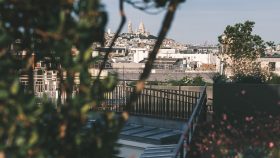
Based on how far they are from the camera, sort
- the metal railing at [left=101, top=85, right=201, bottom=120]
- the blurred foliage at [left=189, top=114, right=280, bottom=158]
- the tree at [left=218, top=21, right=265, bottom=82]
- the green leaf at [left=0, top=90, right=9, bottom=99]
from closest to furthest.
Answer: the green leaf at [left=0, top=90, right=9, bottom=99]
the blurred foliage at [left=189, top=114, right=280, bottom=158]
the metal railing at [left=101, top=85, right=201, bottom=120]
the tree at [left=218, top=21, right=265, bottom=82]

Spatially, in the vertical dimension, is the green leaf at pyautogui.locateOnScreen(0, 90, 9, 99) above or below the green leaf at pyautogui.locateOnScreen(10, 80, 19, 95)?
below

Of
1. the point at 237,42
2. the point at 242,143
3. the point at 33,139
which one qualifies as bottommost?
the point at 242,143

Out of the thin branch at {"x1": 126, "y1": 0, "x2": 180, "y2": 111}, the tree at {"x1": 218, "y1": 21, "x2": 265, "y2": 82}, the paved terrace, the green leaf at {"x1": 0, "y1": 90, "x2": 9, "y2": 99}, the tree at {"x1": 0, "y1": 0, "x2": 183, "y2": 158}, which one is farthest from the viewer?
the tree at {"x1": 218, "y1": 21, "x2": 265, "y2": 82}

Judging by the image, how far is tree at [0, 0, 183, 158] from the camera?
9.36ft

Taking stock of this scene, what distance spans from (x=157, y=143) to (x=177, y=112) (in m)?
2.27

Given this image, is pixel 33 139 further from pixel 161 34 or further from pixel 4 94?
pixel 161 34

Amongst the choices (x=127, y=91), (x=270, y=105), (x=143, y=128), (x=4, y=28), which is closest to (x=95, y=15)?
Result: (x=4, y=28)

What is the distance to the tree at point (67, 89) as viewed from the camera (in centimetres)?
285

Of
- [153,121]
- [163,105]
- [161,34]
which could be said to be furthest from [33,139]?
A: [163,105]

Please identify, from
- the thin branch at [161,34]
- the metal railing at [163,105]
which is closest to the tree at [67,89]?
the thin branch at [161,34]

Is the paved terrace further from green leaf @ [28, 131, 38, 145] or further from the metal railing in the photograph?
green leaf @ [28, 131, 38, 145]

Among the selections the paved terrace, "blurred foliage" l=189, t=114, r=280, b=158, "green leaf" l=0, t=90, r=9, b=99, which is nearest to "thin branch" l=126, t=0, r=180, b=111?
"green leaf" l=0, t=90, r=9, b=99

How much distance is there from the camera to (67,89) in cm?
334

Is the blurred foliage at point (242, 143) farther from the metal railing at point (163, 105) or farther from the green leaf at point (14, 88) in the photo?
the metal railing at point (163, 105)
